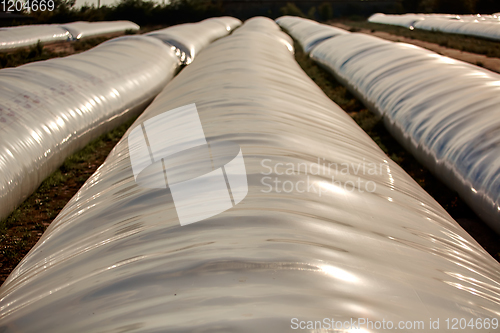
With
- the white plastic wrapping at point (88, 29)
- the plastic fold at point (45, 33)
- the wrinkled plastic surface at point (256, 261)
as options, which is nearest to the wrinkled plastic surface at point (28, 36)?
the plastic fold at point (45, 33)

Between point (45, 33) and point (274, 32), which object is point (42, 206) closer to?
point (274, 32)

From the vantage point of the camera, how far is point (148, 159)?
2586 millimetres

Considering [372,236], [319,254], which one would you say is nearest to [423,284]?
[372,236]

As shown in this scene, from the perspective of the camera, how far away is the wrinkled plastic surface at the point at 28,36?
12406mm

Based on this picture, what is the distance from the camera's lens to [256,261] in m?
1.42

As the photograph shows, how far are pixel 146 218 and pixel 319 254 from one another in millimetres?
872

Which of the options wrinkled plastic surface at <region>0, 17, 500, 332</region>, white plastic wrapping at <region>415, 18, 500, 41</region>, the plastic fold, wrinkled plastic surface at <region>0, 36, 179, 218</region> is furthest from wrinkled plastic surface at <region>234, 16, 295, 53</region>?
wrinkled plastic surface at <region>0, 17, 500, 332</region>

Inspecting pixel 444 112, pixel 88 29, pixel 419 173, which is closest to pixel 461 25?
pixel 444 112

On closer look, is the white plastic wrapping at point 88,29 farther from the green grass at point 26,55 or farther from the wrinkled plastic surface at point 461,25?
the wrinkled plastic surface at point 461,25

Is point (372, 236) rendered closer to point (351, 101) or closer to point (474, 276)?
point (474, 276)

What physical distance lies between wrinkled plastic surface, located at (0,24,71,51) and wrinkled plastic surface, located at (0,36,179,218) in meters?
6.84

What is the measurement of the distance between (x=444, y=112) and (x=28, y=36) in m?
14.4

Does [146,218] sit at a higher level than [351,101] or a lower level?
higher

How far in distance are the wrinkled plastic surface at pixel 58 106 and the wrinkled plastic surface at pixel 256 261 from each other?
165 centimetres
